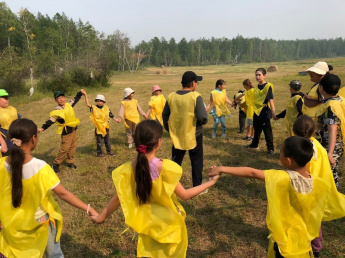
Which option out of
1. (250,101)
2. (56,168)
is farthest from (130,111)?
(250,101)

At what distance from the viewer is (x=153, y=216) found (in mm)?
2404

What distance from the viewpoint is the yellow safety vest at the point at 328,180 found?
2.79m

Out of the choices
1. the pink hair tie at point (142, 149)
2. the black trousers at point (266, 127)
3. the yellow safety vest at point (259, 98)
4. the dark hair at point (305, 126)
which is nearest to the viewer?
the pink hair tie at point (142, 149)

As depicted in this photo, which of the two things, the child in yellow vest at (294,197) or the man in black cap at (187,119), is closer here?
the child in yellow vest at (294,197)

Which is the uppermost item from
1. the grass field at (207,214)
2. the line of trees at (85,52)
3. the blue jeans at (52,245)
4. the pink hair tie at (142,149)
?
the line of trees at (85,52)

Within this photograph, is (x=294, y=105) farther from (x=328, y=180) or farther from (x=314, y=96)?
(x=328, y=180)

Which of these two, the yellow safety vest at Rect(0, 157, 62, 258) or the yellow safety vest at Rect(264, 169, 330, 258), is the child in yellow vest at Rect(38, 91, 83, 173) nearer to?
the yellow safety vest at Rect(0, 157, 62, 258)

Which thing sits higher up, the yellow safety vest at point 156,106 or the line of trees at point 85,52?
the line of trees at point 85,52

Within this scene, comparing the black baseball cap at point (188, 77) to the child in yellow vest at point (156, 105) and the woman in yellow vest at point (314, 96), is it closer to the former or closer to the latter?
the woman in yellow vest at point (314, 96)

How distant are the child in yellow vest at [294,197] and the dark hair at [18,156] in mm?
1821

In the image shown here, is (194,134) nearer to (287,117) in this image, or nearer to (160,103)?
(287,117)

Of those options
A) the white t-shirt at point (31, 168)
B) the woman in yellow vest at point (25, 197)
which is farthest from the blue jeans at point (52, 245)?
the white t-shirt at point (31, 168)

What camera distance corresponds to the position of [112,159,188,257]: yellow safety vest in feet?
7.75

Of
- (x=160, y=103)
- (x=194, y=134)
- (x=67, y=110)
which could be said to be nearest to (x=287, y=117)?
(x=194, y=134)
